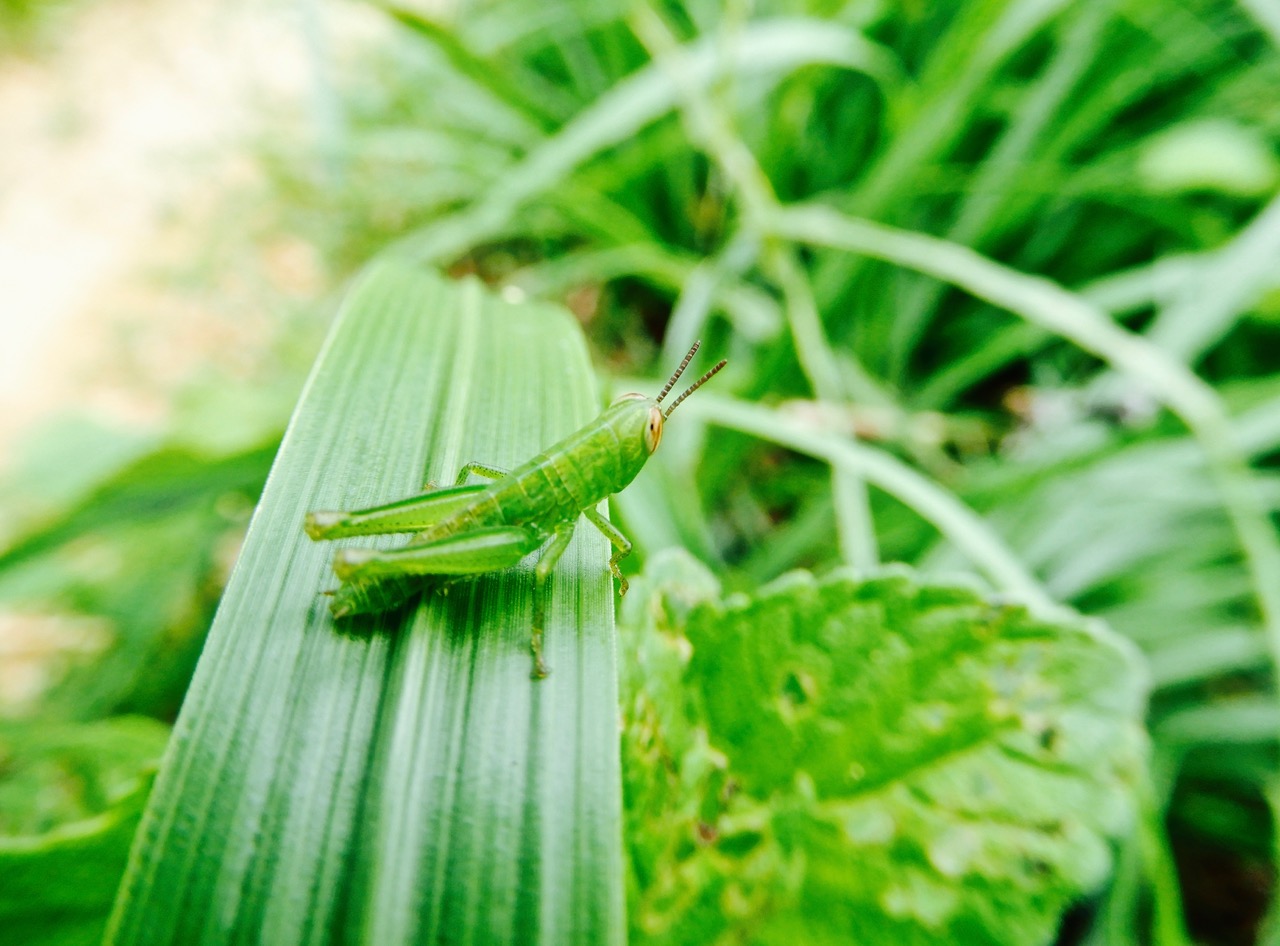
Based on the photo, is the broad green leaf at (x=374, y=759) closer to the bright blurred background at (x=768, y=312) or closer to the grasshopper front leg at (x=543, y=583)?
the grasshopper front leg at (x=543, y=583)

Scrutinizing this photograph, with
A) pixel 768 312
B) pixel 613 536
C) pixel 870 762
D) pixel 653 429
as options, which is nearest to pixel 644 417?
pixel 653 429

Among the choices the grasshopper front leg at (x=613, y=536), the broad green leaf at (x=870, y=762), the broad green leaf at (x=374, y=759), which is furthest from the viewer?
the grasshopper front leg at (x=613, y=536)

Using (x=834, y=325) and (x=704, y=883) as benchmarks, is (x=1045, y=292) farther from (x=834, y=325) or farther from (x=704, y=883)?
(x=704, y=883)

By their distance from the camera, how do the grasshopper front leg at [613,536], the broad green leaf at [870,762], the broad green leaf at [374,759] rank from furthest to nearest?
the grasshopper front leg at [613,536], the broad green leaf at [870,762], the broad green leaf at [374,759]

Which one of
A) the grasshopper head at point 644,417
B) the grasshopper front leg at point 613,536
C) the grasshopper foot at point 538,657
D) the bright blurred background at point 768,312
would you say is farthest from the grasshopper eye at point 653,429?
the bright blurred background at point 768,312

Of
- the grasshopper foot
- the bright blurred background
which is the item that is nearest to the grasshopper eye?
the grasshopper foot

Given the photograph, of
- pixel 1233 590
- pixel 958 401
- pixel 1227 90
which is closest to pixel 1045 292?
pixel 958 401

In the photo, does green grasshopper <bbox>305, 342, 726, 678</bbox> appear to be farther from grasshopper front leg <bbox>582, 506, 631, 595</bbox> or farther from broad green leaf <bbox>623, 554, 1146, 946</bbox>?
broad green leaf <bbox>623, 554, 1146, 946</bbox>
